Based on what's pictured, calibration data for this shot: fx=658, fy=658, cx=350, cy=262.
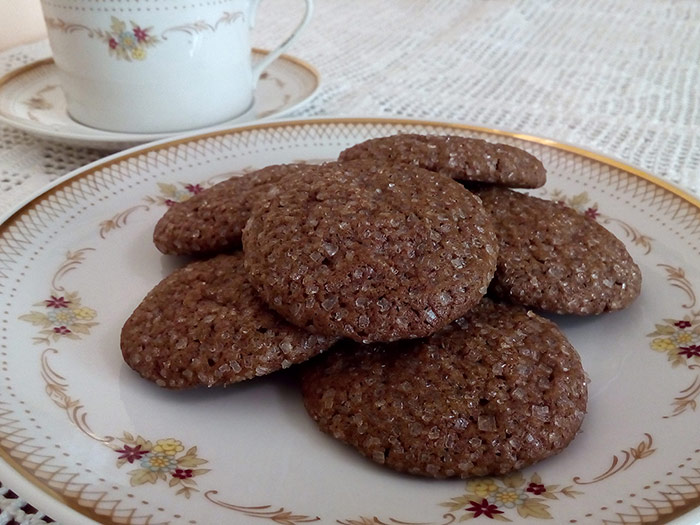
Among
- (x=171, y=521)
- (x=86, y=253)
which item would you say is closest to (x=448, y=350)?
(x=171, y=521)

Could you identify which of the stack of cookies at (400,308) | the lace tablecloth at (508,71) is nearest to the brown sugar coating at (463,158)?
the stack of cookies at (400,308)

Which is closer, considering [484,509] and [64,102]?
[484,509]

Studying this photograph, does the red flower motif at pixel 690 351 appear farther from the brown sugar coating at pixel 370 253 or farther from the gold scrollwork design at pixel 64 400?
the gold scrollwork design at pixel 64 400

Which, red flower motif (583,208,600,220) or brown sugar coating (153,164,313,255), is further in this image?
red flower motif (583,208,600,220)

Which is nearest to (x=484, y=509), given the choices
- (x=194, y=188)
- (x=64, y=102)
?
(x=194, y=188)

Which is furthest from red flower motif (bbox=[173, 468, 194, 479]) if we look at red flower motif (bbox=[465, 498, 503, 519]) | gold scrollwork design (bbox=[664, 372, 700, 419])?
gold scrollwork design (bbox=[664, 372, 700, 419])

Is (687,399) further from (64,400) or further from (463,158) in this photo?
(64,400)

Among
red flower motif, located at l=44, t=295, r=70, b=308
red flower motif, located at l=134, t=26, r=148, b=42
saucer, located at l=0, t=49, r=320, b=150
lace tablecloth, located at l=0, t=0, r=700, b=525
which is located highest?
red flower motif, located at l=134, t=26, r=148, b=42

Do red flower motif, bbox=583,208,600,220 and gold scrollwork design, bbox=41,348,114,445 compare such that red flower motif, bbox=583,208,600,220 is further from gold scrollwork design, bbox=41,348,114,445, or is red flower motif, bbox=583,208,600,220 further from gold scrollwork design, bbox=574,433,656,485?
gold scrollwork design, bbox=41,348,114,445
